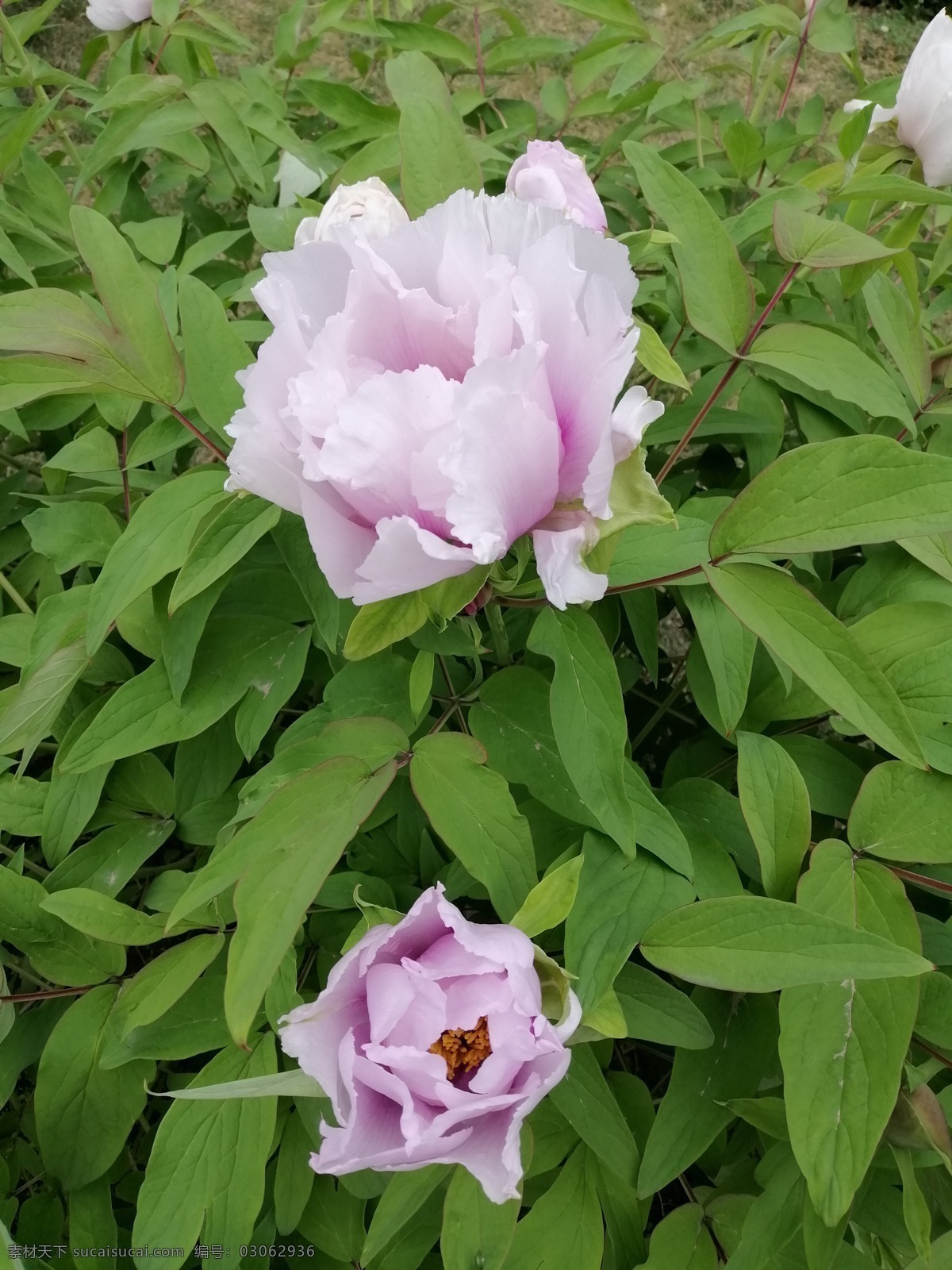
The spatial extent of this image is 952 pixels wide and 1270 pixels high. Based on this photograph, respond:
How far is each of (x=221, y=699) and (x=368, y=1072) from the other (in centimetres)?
32

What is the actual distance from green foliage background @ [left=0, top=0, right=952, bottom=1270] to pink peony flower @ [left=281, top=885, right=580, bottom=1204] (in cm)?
5

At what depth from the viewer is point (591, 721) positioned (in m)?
0.56

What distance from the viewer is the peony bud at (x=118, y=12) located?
1.09 meters

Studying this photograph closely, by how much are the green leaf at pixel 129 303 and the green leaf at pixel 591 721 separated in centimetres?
38

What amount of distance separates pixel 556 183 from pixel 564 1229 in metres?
0.75

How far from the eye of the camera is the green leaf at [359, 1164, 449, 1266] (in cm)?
61

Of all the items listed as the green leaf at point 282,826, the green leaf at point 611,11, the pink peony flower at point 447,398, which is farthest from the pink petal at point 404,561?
the green leaf at point 611,11

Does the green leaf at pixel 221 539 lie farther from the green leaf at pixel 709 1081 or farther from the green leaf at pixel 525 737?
the green leaf at pixel 709 1081

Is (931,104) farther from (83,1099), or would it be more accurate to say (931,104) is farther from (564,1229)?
(83,1099)

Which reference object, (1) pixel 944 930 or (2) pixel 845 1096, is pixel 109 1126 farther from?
(1) pixel 944 930

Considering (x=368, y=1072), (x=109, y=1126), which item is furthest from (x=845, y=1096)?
(x=109, y=1126)

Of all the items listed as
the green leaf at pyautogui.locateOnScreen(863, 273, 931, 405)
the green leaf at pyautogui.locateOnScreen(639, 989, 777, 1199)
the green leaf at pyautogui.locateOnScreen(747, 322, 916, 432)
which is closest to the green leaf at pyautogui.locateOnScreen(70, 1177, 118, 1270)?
the green leaf at pyautogui.locateOnScreen(639, 989, 777, 1199)

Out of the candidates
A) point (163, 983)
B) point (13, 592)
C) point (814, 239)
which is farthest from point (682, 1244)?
point (13, 592)

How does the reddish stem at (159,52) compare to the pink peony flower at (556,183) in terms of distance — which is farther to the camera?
the reddish stem at (159,52)
